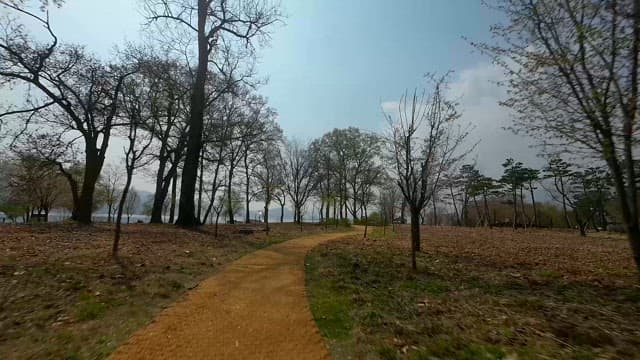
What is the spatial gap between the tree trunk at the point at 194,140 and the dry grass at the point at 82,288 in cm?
682

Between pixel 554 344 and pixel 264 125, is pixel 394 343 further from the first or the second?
pixel 264 125

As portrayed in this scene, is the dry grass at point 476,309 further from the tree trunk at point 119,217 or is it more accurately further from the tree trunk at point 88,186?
the tree trunk at point 88,186

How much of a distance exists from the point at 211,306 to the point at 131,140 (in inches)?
259

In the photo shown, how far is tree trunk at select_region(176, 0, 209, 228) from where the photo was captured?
18.8 meters

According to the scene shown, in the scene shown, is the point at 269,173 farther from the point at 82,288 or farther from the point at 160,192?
the point at 82,288

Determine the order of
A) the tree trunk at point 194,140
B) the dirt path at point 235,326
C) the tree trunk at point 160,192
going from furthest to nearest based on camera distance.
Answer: the tree trunk at point 160,192, the tree trunk at point 194,140, the dirt path at point 235,326

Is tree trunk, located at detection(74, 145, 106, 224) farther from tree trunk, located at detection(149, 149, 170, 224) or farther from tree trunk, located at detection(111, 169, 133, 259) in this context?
tree trunk, located at detection(111, 169, 133, 259)

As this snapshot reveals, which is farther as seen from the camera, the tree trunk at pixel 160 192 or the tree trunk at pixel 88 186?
the tree trunk at pixel 160 192

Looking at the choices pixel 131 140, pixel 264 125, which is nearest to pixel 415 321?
pixel 131 140

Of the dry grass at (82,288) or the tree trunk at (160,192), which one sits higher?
the tree trunk at (160,192)

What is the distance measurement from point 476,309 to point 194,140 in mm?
16045

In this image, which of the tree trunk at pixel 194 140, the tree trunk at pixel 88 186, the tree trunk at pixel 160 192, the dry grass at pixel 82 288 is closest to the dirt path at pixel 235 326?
the dry grass at pixel 82 288

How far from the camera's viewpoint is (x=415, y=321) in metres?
5.62

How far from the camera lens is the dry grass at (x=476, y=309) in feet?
14.9
